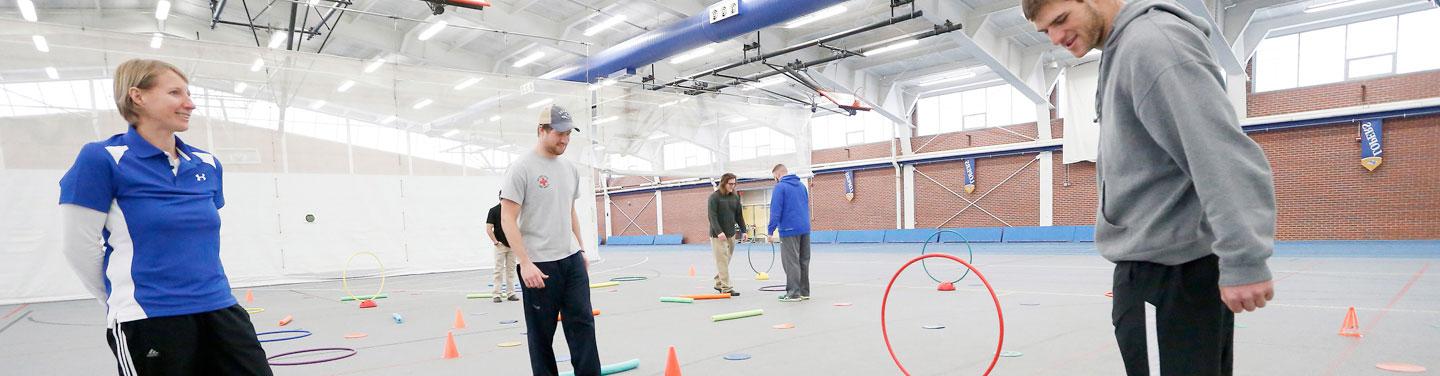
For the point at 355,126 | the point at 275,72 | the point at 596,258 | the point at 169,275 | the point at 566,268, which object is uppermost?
the point at 275,72

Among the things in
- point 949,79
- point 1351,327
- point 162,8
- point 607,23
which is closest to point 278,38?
point 162,8

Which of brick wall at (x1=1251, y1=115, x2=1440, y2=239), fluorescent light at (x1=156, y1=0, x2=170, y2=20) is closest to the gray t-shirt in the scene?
fluorescent light at (x1=156, y1=0, x2=170, y2=20)

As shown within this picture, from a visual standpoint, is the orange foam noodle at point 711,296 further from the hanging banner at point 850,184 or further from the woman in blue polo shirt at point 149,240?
the hanging banner at point 850,184

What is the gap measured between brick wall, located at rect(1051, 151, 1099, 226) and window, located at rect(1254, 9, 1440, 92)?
4.38m

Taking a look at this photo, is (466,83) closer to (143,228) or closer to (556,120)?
(556,120)

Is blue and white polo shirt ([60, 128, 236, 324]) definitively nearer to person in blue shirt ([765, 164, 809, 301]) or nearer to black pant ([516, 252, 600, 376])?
black pant ([516, 252, 600, 376])

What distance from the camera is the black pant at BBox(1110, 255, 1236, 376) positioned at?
4.92ft

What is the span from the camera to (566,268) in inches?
138

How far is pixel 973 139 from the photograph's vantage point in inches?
858

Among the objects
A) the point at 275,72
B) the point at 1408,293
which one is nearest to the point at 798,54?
the point at 275,72

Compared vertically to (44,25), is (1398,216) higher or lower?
lower

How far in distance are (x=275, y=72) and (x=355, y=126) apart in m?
1.67

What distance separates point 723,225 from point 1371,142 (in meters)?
15.9

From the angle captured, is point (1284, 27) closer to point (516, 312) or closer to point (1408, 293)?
point (1408, 293)
